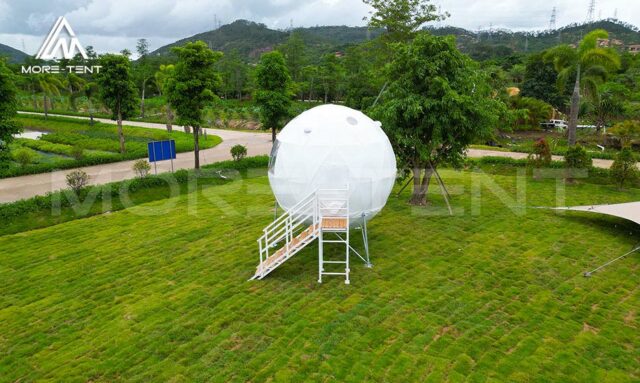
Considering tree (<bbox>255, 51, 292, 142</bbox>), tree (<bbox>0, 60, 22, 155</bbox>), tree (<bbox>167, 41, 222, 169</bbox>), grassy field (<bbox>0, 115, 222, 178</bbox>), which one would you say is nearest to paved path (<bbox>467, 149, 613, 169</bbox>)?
tree (<bbox>255, 51, 292, 142</bbox>)

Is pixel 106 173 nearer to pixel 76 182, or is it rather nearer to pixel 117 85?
pixel 76 182

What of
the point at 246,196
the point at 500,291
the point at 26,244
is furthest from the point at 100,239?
the point at 500,291

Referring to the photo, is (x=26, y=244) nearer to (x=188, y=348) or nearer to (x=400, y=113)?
(x=188, y=348)

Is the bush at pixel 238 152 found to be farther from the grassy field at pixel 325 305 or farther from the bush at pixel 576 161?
A: the bush at pixel 576 161

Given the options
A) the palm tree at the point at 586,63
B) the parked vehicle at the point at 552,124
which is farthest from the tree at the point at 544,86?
the palm tree at the point at 586,63

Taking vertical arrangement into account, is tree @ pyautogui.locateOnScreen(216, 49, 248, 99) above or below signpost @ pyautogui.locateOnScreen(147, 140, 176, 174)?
above

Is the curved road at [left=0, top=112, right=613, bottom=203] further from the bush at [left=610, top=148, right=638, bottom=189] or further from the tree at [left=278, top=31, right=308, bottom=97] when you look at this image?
the tree at [left=278, top=31, right=308, bottom=97]
